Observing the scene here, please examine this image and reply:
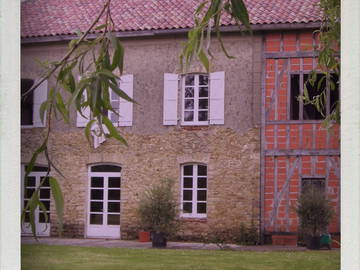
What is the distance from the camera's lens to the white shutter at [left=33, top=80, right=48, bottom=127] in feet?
9.59

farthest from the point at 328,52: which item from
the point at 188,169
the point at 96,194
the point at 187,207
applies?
the point at 96,194

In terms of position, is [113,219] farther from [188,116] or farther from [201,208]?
[188,116]

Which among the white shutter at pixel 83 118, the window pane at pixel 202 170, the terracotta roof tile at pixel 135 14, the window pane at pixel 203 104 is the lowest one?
the window pane at pixel 202 170

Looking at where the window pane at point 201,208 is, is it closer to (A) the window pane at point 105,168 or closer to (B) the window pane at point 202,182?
(B) the window pane at point 202,182

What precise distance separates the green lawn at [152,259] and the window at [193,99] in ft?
1.74

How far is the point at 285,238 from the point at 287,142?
376 millimetres

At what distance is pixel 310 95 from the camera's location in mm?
3078

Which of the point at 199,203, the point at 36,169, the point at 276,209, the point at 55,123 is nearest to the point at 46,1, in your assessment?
the point at 55,123

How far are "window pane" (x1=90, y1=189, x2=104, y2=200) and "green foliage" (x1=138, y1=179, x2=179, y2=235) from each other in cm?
16

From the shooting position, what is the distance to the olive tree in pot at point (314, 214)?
2.95m

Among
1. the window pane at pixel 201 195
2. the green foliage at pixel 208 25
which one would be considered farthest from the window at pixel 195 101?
the window pane at pixel 201 195

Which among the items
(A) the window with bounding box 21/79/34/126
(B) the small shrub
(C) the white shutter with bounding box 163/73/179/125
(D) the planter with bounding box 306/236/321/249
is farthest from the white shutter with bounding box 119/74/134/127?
(D) the planter with bounding box 306/236/321/249

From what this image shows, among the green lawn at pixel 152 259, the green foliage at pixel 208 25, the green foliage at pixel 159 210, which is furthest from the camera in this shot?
the green foliage at pixel 159 210

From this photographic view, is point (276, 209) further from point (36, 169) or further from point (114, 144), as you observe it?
point (36, 169)
